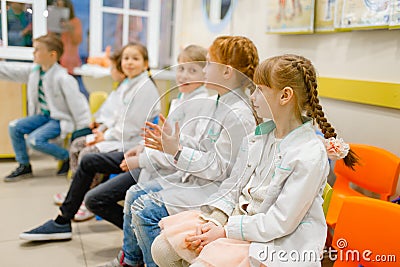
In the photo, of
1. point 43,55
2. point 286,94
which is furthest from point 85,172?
point 43,55

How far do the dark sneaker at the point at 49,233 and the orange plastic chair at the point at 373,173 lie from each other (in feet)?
4.31

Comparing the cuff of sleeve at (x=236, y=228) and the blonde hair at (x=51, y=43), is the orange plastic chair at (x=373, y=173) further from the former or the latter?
the blonde hair at (x=51, y=43)

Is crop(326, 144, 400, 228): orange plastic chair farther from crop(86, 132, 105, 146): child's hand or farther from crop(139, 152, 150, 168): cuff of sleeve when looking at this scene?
crop(86, 132, 105, 146): child's hand

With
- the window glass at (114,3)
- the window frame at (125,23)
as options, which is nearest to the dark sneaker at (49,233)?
the window frame at (125,23)

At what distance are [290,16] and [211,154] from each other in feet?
4.08

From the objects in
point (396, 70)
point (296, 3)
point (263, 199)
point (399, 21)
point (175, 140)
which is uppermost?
point (296, 3)

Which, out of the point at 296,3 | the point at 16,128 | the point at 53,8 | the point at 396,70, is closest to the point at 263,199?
the point at 396,70

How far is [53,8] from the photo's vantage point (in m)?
3.65

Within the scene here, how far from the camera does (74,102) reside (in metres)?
3.01

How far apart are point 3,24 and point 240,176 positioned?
8.16ft

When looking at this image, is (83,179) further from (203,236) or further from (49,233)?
(203,236)

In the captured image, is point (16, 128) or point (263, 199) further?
point (16, 128)

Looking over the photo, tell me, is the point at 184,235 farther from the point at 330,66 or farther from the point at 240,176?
the point at 330,66

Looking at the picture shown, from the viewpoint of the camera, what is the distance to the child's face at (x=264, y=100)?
47.5 inches
